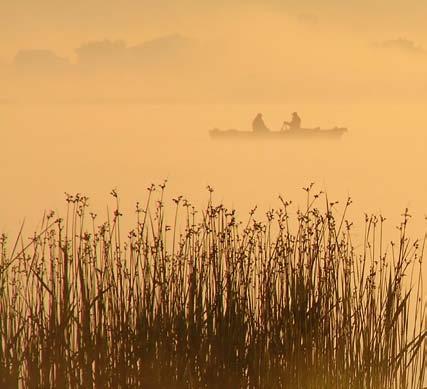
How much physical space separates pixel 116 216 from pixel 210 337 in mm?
636

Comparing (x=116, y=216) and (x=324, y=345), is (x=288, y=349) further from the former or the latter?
(x=116, y=216)

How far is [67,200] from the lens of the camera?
4348 mm

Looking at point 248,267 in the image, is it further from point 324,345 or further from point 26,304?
point 26,304

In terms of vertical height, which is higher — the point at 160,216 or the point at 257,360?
the point at 160,216

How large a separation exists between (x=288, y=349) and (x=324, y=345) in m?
0.17

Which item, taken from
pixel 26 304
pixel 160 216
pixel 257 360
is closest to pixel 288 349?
pixel 257 360

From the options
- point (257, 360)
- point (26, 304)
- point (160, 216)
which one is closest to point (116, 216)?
point (160, 216)

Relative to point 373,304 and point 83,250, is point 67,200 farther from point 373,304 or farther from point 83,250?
point 373,304

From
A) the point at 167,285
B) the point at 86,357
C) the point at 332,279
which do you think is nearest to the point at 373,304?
the point at 332,279

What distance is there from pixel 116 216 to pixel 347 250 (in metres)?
1.01

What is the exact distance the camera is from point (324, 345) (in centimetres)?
451

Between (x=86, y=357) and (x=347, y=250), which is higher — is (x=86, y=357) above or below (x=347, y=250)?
below

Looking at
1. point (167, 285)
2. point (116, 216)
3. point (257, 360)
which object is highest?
point (116, 216)

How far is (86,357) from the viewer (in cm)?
436
